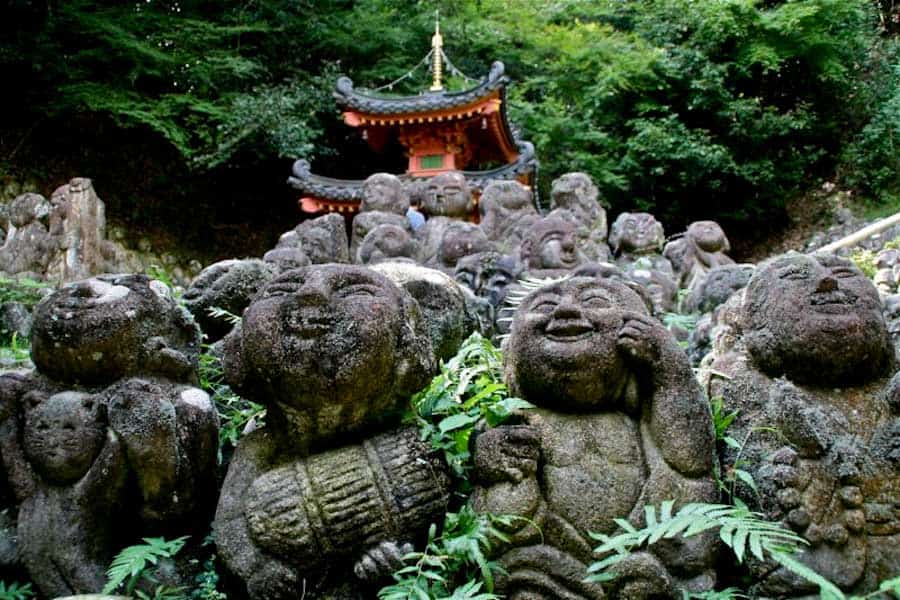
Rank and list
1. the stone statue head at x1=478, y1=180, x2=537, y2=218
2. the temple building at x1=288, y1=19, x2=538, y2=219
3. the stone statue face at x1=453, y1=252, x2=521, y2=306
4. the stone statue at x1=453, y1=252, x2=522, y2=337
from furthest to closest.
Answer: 1. the temple building at x1=288, y1=19, x2=538, y2=219
2. the stone statue head at x1=478, y1=180, x2=537, y2=218
3. the stone statue face at x1=453, y1=252, x2=521, y2=306
4. the stone statue at x1=453, y1=252, x2=522, y2=337

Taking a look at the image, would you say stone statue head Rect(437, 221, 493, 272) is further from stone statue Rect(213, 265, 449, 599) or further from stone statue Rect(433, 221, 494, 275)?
stone statue Rect(213, 265, 449, 599)

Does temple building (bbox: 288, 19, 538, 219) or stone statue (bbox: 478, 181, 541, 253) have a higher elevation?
temple building (bbox: 288, 19, 538, 219)

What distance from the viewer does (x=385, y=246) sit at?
9.09m

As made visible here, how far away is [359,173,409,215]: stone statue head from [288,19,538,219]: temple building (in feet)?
11.1

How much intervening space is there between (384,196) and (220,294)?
22.6 feet

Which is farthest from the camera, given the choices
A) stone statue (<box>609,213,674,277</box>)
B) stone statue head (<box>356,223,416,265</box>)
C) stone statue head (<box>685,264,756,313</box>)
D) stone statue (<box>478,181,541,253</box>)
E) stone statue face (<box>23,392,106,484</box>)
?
stone statue (<box>609,213,674,277</box>)

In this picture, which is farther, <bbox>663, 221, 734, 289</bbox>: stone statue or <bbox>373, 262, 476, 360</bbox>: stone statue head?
<bbox>663, 221, 734, 289</bbox>: stone statue

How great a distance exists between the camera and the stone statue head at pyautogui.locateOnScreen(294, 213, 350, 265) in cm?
933

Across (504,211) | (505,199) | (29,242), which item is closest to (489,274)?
(504,211)

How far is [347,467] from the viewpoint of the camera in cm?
298

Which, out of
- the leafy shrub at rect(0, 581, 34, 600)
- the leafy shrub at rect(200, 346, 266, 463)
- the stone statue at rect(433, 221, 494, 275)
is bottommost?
the leafy shrub at rect(0, 581, 34, 600)

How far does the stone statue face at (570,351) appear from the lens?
305 centimetres

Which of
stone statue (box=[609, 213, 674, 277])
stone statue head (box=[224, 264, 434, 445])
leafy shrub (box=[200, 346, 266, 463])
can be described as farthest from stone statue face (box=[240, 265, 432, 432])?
stone statue (box=[609, 213, 674, 277])

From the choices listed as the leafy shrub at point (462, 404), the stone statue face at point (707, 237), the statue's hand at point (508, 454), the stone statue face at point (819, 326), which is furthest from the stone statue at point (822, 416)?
the stone statue face at point (707, 237)
